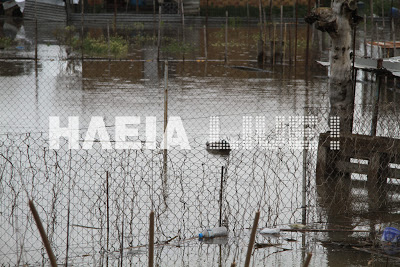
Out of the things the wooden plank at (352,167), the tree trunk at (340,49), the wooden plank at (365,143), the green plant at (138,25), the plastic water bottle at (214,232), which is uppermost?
the green plant at (138,25)

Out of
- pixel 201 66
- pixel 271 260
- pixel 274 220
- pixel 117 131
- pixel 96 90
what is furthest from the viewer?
pixel 201 66

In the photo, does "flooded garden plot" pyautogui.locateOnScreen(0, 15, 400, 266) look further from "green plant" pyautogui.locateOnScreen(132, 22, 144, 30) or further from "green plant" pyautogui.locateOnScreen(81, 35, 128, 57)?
"green plant" pyautogui.locateOnScreen(132, 22, 144, 30)

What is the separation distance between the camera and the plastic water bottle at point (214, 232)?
6.21 meters

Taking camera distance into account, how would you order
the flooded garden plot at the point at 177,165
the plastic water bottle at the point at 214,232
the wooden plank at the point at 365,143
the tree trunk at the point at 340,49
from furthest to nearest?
the tree trunk at the point at 340,49
the wooden plank at the point at 365,143
the plastic water bottle at the point at 214,232
the flooded garden plot at the point at 177,165

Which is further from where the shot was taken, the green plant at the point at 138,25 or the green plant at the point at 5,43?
the green plant at the point at 138,25

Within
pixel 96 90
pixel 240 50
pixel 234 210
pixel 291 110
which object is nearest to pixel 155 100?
pixel 96 90

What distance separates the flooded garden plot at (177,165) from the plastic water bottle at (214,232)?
9 centimetres

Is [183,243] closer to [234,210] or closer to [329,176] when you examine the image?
[234,210]

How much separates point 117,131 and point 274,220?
15.9ft

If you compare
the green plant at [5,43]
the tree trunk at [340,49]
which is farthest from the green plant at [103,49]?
the tree trunk at [340,49]

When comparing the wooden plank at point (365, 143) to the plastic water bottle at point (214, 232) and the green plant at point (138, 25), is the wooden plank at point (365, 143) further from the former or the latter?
the green plant at point (138, 25)

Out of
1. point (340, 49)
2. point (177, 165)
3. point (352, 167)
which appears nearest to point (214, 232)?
point (177, 165)

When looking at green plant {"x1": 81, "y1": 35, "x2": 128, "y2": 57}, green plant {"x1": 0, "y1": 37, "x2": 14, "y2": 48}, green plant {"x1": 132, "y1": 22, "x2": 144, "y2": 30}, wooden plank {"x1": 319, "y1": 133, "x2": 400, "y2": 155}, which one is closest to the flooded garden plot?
green plant {"x1": 81, "y1": 35, "x2": 128, "y2": 57}

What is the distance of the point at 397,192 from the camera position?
784cm
